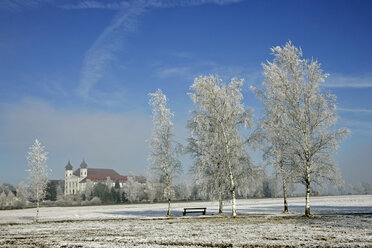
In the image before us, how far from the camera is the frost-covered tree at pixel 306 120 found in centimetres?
2769

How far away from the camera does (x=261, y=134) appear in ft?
105

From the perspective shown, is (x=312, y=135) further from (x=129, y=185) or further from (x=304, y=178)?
(x=129, y=185)

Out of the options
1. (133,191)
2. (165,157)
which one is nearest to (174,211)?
(165,157)

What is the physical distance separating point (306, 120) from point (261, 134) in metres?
5.04

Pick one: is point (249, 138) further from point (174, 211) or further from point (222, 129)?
point (174, 211)

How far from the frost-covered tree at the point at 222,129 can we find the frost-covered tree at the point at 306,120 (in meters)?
4.39

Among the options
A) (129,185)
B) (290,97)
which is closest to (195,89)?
(290,97)

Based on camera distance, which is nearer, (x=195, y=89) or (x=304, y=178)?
(x=304, y=178)

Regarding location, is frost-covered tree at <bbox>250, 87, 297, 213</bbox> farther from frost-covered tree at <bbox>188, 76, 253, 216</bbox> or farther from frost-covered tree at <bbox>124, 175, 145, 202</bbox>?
frost-covered tree at <bbox>124, 175, 145, 202</bbox>

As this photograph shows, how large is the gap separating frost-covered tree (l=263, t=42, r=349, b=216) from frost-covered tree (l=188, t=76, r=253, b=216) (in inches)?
173

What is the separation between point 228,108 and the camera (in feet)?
107

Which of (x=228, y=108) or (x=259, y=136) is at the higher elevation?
(x=228, y=108)

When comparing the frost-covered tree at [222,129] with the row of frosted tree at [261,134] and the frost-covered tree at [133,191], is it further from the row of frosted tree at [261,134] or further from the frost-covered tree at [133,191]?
the frost-covered tree at [133,191]

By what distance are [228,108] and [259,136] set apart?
4235mm
